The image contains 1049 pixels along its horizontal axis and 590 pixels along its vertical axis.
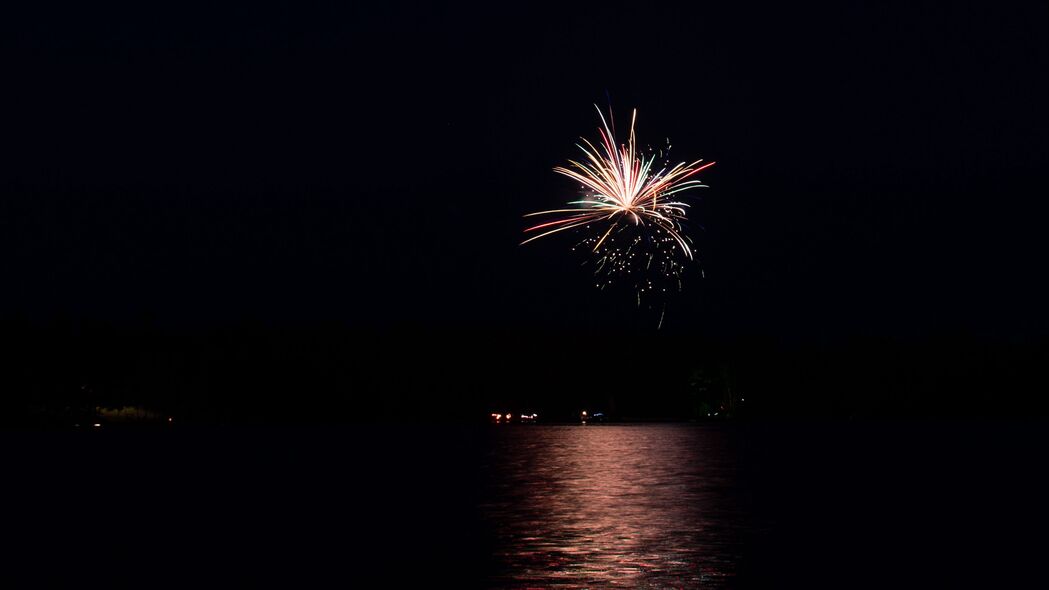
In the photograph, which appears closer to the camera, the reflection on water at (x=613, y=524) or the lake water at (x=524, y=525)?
the reflection on water at (x=613, y=524)

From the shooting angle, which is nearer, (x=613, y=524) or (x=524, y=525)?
(x=613, y=524)

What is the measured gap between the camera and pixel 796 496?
157ft

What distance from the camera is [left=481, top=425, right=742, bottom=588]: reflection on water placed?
972 inches

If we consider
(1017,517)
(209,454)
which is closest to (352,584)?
(1017,517)

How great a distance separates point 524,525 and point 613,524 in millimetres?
2360

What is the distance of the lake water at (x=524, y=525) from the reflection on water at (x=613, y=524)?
0.34 feet

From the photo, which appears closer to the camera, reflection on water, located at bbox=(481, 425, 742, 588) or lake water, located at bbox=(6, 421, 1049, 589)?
reflection on water, located at bbox=(481, 425, 742, 588)

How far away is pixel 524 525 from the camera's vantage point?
3541 centimetres

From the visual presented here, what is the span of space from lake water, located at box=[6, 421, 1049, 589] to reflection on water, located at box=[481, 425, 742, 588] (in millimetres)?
103

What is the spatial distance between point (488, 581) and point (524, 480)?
111ft

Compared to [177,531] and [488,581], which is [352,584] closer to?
[488,581]

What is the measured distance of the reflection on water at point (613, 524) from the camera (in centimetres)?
2469

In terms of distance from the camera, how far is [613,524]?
115ft

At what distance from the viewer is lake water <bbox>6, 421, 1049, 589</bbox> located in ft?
83.5
